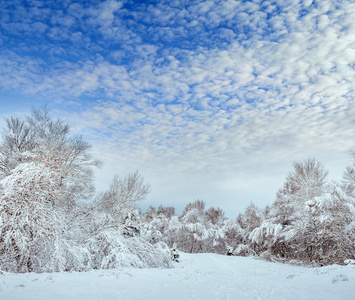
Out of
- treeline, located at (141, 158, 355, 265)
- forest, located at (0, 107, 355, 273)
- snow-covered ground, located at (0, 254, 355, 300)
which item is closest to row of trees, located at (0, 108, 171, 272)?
forest, located at (0, 107, 355, 273)

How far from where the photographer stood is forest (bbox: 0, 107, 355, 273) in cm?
884

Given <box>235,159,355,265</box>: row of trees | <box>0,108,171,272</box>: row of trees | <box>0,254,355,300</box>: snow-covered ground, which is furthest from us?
<box>235,159,355,265</box>: row of trees

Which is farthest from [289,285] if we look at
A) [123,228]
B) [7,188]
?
[7,188]

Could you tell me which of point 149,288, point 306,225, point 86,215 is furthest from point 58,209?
point 306,225

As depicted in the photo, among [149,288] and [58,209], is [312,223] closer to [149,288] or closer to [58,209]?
[149,288]

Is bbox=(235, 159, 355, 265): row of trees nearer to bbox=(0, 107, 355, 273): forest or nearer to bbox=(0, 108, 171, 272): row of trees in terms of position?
bbox=(0, 107, 355, 273): forest

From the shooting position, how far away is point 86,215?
518 inches

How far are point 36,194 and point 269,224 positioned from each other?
15870 millimetres

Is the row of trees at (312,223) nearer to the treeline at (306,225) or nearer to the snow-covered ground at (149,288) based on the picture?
the treeline at (306,225)

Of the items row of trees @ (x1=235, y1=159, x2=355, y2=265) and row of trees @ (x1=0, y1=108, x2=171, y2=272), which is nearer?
row of trees @ (x1=0, y1=108, x2=171, y2=272)

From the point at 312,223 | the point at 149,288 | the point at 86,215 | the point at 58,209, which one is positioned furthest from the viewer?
the point at 312,223

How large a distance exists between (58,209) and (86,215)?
1.79 meters

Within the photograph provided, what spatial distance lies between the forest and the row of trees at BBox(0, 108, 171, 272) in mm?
36

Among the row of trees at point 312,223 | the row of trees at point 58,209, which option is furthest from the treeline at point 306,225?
the row of trees at point 58,209
